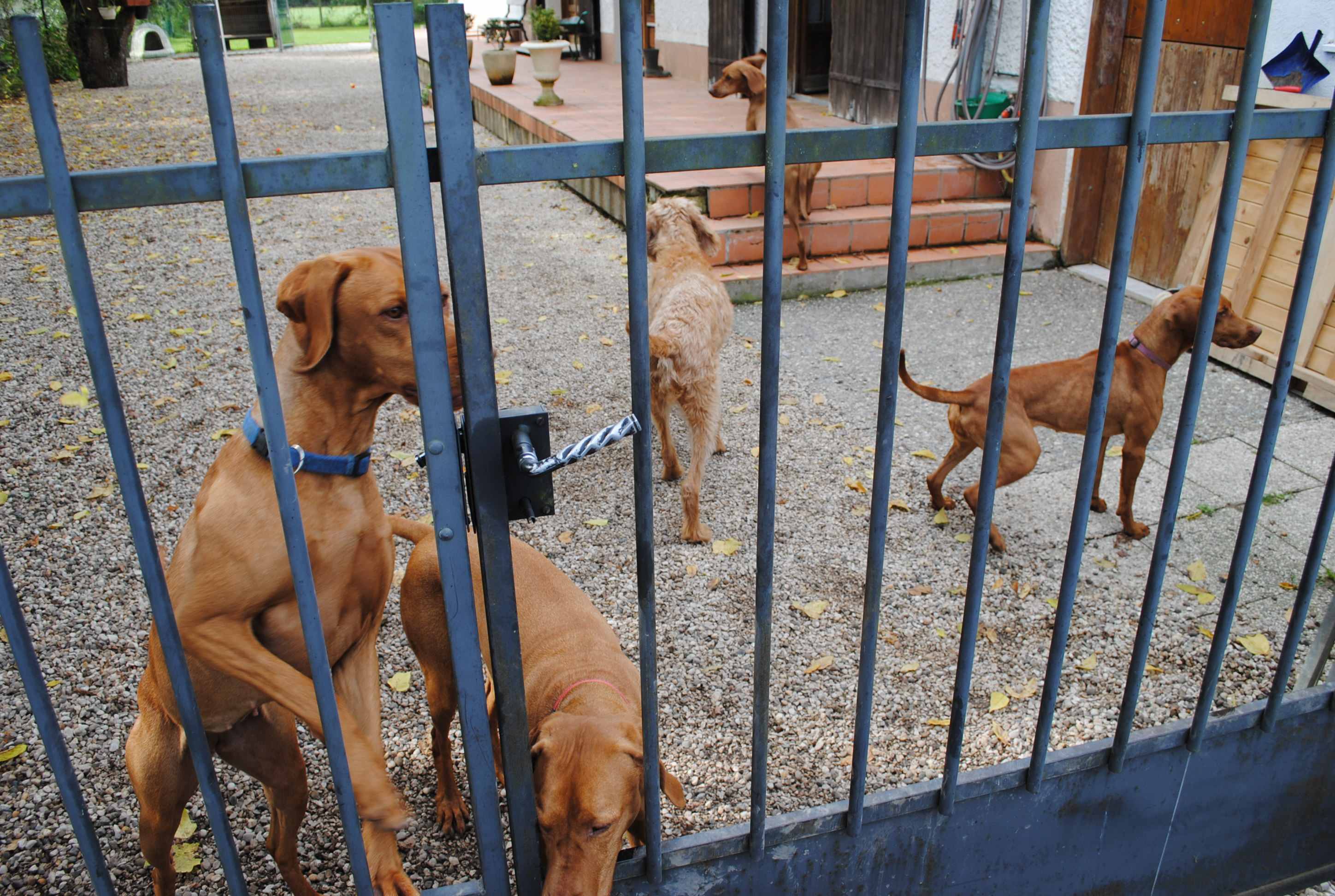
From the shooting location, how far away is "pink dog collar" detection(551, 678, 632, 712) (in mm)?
2348

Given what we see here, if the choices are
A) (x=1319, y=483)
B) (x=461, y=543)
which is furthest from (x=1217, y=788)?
(x=1319, y=483)

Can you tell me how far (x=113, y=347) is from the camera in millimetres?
6527

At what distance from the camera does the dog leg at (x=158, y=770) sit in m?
2.12

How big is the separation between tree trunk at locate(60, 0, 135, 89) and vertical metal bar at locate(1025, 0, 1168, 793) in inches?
909

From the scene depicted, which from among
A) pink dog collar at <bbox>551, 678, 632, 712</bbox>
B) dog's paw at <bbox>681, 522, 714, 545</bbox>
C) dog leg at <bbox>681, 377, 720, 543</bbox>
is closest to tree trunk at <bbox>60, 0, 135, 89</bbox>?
dog leg at <bbox>681, 377, 720, 543</bbox>

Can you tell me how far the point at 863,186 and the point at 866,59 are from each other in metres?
2.52

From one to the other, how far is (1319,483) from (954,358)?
227 cm

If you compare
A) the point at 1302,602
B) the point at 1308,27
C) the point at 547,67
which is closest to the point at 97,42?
the point at 547,67

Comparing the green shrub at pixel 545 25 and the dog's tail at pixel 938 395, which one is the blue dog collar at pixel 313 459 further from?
the green shrub at pixel 545 25

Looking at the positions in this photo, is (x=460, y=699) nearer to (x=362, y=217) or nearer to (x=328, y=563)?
(x=328, y=563)

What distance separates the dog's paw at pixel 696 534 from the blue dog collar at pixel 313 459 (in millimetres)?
2363

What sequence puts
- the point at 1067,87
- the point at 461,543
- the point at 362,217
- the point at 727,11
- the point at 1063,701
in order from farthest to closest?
the point at 727,11
the point at 362,217
the point at 1067,87
the point at 1063,701
the point at 461,543

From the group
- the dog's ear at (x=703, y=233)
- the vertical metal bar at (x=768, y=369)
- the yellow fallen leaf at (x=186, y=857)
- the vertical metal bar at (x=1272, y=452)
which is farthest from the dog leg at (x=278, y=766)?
the dog's ear at (x=703, y=233)

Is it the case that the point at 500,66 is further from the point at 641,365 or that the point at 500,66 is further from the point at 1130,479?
the point at 641,365
